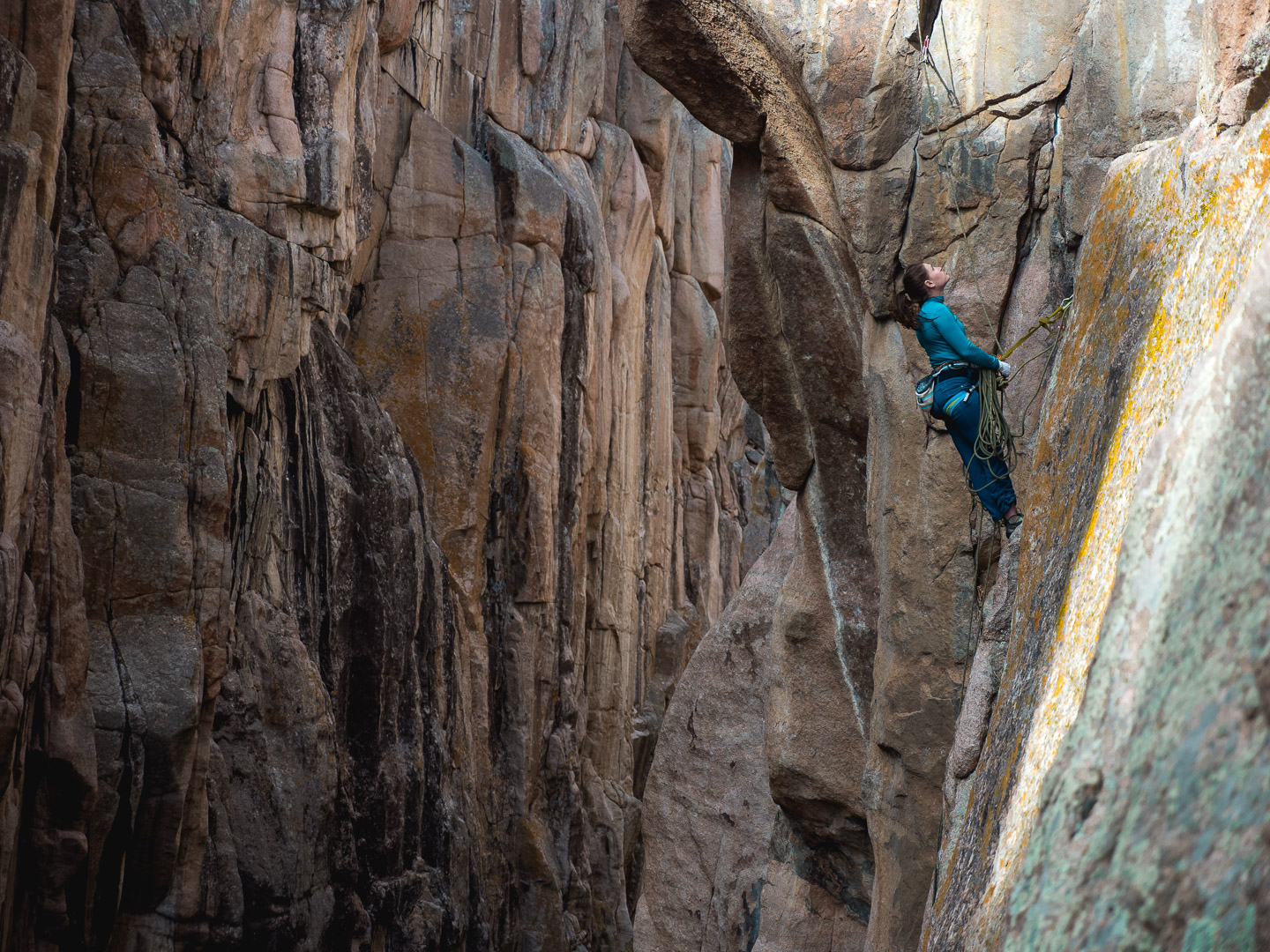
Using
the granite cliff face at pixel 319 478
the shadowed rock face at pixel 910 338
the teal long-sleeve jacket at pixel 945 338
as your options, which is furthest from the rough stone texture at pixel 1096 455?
the granite cliff face at pixel 319 478

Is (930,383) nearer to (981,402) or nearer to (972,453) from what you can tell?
(981,402)

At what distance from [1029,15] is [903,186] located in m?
1.26

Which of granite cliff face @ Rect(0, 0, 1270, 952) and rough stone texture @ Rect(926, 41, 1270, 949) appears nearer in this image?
granite cliff face @ Rect(0, 0, 1270, 952)

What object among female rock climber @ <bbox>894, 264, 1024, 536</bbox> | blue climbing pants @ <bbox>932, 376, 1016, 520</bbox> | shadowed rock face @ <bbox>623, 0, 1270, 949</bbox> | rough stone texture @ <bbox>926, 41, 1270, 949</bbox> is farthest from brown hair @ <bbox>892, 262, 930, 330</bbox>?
rough stone texture @ <bbox>926, 41, 1270, 949</bbox>

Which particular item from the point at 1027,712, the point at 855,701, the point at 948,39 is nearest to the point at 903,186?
the point at 948,39

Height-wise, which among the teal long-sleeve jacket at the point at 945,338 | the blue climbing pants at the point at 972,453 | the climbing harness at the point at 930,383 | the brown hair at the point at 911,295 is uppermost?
the brown hair at the point at 911,295

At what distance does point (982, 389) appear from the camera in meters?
6.10

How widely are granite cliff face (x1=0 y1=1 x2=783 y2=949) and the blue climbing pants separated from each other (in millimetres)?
4313

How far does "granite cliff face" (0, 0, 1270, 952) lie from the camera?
2035mm

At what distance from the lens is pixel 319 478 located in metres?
12.9

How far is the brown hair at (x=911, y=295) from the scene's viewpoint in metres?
6.23

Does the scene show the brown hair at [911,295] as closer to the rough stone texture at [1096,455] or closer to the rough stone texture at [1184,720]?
the rough stone texture at [1096,455]

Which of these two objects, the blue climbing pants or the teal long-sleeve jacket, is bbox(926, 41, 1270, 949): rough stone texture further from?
the blue climbing pants

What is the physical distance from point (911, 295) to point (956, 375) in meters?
0.50
